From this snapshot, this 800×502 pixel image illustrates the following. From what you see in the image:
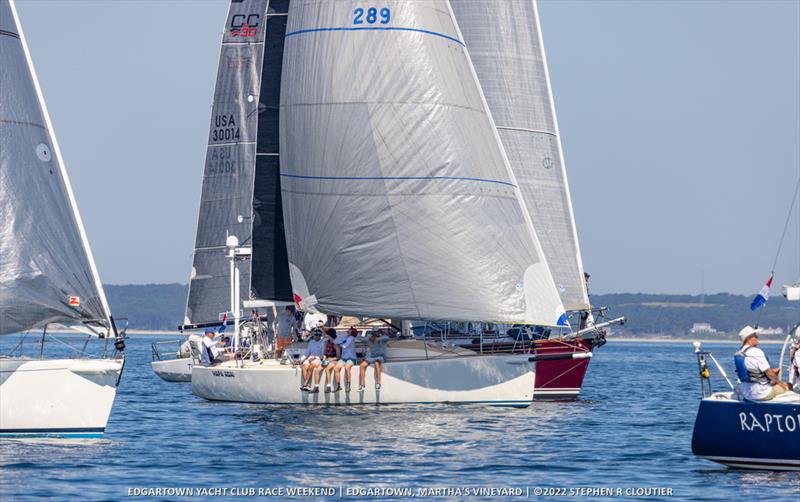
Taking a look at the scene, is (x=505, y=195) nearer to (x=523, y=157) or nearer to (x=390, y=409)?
(x=390, y=409)

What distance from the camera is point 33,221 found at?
62.4 ft

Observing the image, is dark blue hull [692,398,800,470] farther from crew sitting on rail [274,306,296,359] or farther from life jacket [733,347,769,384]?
crew sitting on rail [274,306,296,359]

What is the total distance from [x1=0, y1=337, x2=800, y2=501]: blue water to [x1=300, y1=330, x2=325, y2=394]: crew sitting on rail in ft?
1.60

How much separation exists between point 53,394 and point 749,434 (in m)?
9.38

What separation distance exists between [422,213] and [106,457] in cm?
858

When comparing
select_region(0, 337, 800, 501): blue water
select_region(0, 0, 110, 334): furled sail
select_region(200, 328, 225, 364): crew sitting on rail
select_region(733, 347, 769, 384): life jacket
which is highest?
select_region(0, 0, 110, 334): furled sail

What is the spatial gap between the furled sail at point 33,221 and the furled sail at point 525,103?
15.0 metres

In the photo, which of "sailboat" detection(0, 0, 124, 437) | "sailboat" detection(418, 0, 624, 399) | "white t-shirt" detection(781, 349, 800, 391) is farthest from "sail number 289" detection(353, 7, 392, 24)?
"white t-shirt" detection(781, 349, 800, 391)

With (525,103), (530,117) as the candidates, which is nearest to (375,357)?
(530,117)

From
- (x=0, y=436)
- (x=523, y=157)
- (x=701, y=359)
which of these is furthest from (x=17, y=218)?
(x=523, y=157)

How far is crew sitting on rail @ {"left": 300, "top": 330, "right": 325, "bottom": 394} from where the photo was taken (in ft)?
82.1

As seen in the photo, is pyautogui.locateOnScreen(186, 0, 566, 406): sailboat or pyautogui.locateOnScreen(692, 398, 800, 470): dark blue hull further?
pyautogui.locateOnScreen(186, 0, 566, 406): sailboat

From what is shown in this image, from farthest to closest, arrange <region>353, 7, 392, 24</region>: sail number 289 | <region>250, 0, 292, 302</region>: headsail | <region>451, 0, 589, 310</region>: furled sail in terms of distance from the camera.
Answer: <region>451, 0, 589, 310</region>: furled sail
<region>250, 0, 292, 302</region>: headsail
<region>353, 7, 392, 24</region>: sail number 289

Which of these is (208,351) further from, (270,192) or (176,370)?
(176,370)
